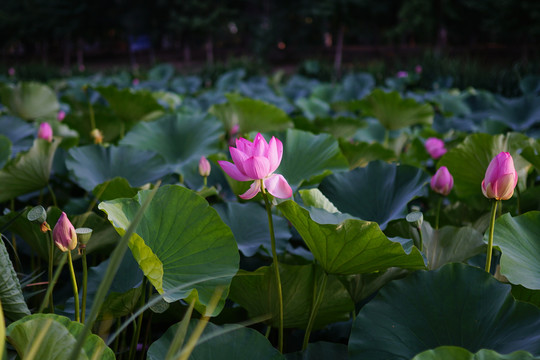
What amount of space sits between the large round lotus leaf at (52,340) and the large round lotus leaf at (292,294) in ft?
0.84

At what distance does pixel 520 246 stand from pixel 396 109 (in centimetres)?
115

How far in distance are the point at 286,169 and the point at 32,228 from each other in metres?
0.55

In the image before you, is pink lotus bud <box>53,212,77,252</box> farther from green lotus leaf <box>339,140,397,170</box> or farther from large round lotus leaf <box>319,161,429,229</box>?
green lotus leaf <box>339,140,397,170</box>

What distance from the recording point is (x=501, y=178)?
2.33 feet

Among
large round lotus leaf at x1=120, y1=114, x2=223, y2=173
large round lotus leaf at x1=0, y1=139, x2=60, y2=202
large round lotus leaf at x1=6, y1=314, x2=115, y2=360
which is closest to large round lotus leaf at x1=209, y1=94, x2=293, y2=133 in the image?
large round lotus leaf at x1=120, y1=114, x2=223, y2=173

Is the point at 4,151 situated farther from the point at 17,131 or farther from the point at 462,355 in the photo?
the point at 462,355

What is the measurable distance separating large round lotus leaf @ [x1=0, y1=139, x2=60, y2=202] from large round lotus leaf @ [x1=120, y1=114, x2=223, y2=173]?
33cm

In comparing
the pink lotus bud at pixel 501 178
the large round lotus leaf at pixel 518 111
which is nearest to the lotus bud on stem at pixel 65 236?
the pink lotus bud at pixel 501 178

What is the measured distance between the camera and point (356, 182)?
40.0 inches

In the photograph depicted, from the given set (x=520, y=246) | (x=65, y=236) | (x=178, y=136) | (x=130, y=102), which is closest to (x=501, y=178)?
(x=520, y=246)

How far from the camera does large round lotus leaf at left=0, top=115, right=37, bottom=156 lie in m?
1.57

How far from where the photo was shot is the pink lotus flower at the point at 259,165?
0.65 meters

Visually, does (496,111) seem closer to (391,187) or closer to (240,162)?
(391,187)

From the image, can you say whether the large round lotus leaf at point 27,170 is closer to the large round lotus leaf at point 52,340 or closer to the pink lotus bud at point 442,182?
the large round lotus leaf at point 52,340
